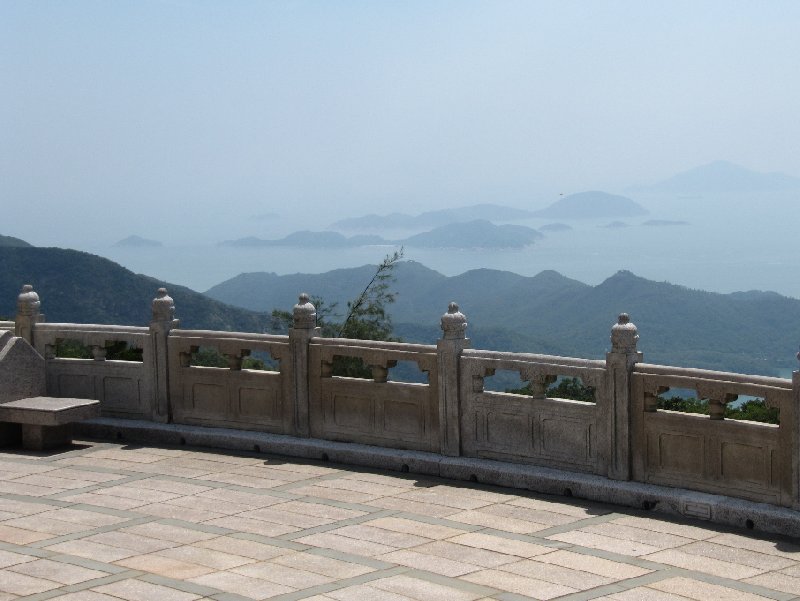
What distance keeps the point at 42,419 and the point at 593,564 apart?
5.92 meters

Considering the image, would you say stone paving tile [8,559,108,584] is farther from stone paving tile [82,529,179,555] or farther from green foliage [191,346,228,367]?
green foliage [191,346,228,367]

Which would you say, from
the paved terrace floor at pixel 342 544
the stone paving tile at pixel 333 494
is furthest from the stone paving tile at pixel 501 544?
the stone paving tile at pixel 333 494

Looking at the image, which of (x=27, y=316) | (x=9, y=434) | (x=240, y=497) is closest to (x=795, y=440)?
(x=240, y=497)

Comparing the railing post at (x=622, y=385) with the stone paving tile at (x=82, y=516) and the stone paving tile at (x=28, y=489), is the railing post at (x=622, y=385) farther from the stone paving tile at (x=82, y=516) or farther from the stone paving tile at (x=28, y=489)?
the stone paving tile at (x=28, y=489)

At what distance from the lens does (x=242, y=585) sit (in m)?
7.13

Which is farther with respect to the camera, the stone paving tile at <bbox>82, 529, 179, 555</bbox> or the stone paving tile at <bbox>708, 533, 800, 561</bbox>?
the stone paving tile at <bbox>82, 529, 179, 555</bbox>

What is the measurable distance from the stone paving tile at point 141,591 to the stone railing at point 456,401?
11.3 feet

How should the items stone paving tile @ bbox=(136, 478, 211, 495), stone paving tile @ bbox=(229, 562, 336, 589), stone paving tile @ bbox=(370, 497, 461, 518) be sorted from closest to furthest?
1. stone paving tile @ bbox=(229, 562, 336, 589)
2. stone paving tile @ bbox=(370, 497, 461, 518)
3. stone paving tile @ bbox=(136, 478, 211, 495)

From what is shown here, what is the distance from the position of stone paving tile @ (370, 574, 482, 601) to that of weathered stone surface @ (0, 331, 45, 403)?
5.93m

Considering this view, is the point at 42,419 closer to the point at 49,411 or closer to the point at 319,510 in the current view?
the point at 49,411

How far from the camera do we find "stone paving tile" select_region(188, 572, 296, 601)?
697 cm

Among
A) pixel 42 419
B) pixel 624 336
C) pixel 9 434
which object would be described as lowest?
pixel 9 434

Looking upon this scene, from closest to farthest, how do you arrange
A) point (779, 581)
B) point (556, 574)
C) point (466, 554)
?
1. point (779, 581)
2. point (556, 574)
3. point (466, 554)

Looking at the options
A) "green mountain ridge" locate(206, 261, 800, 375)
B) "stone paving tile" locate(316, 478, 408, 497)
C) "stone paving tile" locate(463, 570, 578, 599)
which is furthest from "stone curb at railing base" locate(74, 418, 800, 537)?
"green mountain ridge" locate(206, 261, 800, 375)
